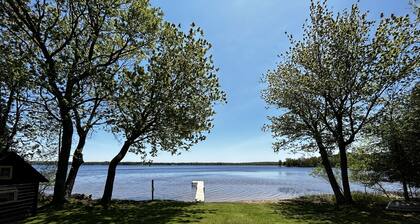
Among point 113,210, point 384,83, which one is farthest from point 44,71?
point 384,83

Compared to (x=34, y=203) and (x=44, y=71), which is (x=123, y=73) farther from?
(x=34, y=203)

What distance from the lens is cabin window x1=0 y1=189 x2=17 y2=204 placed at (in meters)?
15.0

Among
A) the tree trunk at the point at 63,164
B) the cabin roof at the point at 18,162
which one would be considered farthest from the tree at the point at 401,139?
the cabin roof at the point at 18,162

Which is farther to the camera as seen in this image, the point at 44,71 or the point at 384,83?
the point at 384,83

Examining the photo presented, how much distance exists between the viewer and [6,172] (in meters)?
15.5

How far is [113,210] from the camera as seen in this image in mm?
18062

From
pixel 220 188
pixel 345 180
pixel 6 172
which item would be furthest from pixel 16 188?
pixel 220 188

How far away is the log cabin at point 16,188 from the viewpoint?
1505cm

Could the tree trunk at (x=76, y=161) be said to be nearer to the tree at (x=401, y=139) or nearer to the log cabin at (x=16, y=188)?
the log cabin at (x=16, y=188)

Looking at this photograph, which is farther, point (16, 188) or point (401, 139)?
point (401, 139)

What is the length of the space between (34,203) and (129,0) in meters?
12.2

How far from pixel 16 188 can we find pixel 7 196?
1.88 feet

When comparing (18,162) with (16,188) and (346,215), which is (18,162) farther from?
(346,215)

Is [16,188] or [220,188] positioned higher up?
[16,188]
